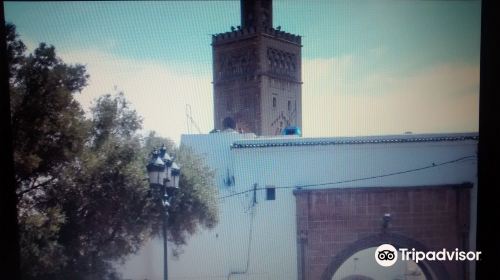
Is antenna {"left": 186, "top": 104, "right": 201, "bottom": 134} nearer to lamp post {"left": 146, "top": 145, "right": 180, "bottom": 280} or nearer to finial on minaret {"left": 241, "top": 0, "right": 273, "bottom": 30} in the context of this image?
lamp post {"left": 146, "top": 145, "right": 180, "bottom": 280}

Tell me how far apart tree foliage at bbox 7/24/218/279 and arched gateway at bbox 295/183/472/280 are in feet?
1.71

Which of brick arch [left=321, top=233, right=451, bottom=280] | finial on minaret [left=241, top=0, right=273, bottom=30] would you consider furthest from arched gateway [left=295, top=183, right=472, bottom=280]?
finial on minaret [left=241, top=0, right=273, bottom=30]

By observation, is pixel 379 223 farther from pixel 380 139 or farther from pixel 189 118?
pixel 189 118

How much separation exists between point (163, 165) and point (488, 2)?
4.84 feet

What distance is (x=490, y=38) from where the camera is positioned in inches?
57.0

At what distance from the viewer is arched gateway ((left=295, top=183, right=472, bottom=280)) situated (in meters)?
1.58

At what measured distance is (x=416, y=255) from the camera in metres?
1.52

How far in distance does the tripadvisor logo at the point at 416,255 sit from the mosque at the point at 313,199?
0.09 feet

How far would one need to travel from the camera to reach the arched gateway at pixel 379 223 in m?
1.58

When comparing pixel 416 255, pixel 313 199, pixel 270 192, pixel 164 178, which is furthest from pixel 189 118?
pixel 416 255

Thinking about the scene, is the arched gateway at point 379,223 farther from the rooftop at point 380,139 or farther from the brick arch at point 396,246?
the rooftop at point 380,139

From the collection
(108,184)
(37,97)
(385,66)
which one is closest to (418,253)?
(385,66)

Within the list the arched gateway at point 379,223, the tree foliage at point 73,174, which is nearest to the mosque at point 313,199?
the arched gateway at point 379,223

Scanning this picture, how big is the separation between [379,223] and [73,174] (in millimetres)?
1370
